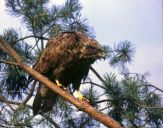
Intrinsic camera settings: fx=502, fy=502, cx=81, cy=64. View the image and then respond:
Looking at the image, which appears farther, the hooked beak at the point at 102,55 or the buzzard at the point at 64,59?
the buzzard at the point at 64,59

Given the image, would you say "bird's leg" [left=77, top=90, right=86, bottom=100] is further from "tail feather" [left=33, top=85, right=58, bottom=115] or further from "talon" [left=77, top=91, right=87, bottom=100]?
"tail feather" [left=33, top=85, right=58, bottom=115]

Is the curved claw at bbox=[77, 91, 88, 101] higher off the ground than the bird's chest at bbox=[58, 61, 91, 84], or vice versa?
the bird's chest at bbox=[58, 61, 91, 84]

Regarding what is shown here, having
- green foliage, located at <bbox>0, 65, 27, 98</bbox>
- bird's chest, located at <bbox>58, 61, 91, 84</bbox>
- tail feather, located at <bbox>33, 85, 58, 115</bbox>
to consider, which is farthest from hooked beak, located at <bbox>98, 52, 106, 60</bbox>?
green foliage, located at <bbox>0, 65, 27, 98</bbox>

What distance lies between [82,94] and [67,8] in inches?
24.2

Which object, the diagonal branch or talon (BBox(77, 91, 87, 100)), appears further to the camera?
talon (BBox(77, 91, 87, 100))

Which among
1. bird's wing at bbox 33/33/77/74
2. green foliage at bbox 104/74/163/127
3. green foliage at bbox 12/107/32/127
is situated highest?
bird's wing at bbox 33/33/77/74

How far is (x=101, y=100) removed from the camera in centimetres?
332

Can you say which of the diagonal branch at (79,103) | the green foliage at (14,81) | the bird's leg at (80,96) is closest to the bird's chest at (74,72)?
the bird's leg at (80,96)

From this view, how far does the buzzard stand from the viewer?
323 cm

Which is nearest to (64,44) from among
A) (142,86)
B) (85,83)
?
(85,83)

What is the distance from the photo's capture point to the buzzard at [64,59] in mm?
3227

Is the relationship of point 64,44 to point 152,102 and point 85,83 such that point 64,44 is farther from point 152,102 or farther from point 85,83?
point 152,102

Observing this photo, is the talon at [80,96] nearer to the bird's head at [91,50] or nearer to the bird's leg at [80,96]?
the bird's leg at [80,96]

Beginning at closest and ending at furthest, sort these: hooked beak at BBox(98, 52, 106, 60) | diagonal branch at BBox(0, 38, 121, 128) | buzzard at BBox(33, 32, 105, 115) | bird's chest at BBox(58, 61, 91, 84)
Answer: diagonal branch at BBox(0, 38, 121, 128) < hooked beak at BBox(98, 52, 106, 60) < buzzard at BBox(33, 32, 105, 115) < bird's chest at BBox(58, 61, 91, 84)
